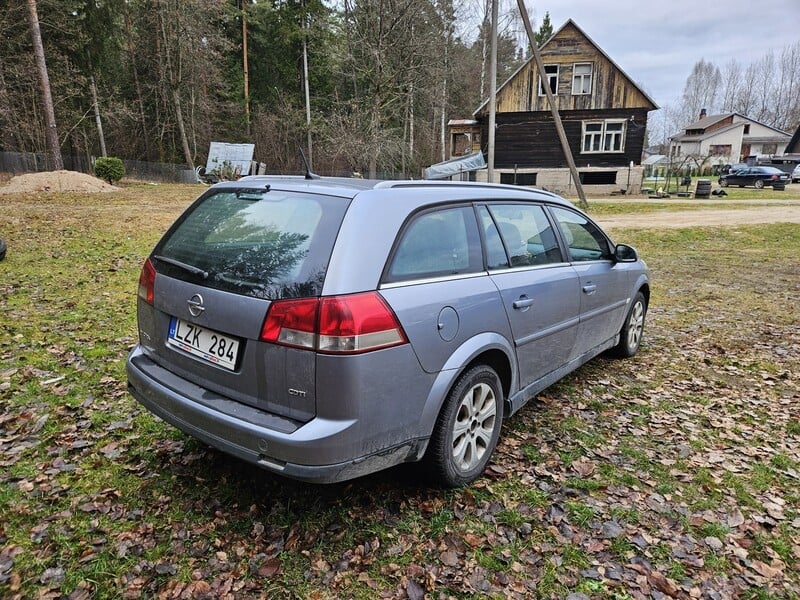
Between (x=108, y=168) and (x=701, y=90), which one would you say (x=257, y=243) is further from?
(x=701, y=90)

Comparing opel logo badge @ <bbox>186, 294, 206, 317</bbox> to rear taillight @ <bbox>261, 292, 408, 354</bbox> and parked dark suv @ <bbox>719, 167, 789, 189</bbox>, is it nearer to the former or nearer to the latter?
rear taillight @ <bbox>261, 292, 408, 354</bbox>

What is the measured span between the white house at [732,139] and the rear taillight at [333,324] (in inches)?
2805

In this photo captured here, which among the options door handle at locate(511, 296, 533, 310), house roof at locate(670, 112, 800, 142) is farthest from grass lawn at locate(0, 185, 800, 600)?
house roof at locate(670, 112, 800, 142)

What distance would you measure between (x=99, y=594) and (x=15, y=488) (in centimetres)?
106

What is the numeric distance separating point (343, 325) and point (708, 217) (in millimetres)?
19563

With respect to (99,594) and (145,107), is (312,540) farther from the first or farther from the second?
(145,107)

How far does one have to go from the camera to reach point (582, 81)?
29.7 m

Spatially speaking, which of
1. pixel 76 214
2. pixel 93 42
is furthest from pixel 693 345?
pixel 93 42

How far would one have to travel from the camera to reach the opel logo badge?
2.44m

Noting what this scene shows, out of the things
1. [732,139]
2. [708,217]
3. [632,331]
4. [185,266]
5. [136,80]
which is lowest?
[632,331]

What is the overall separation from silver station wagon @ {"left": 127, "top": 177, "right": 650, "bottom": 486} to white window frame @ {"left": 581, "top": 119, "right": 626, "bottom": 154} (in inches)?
1201

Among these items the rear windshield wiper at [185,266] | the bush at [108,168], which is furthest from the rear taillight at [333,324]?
the bush at [108,168]

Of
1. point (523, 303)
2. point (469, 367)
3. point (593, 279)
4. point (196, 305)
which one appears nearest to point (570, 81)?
point (593, 279)

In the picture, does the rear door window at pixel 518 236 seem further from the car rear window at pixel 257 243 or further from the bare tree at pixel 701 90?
the bare tree at pixel 701 90
